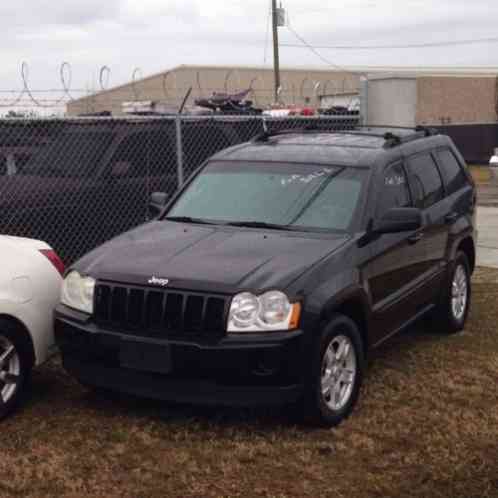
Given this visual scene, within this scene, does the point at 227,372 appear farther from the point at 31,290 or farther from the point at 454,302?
the point at 454,302

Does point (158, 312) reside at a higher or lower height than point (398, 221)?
lower

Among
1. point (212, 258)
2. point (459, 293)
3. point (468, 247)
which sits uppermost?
point (212, 258)

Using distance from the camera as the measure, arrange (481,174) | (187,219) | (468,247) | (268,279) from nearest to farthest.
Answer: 1. (268,279)
2. (187,219)
3. (468,247)
4. (481,174)

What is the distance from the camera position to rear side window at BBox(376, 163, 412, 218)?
617 cm

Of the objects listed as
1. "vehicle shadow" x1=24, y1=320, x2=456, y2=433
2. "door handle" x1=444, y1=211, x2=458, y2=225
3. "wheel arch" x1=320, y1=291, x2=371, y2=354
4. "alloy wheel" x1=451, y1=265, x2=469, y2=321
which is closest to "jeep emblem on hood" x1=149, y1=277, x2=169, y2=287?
"vehicle shadow" x1=24, y1=320, x2=456, y2=433

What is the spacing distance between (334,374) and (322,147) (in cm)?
196

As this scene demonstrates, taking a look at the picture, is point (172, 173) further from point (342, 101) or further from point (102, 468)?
point (342, 101)

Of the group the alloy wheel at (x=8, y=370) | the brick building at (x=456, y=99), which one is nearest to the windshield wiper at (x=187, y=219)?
the alloy wheel at (x=8, y=370)

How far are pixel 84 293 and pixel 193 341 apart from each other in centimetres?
84

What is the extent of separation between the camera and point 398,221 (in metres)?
5.81

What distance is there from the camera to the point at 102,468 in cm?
471

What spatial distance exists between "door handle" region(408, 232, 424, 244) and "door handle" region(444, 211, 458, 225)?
597 mm

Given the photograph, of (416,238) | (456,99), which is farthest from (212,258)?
(456,99)

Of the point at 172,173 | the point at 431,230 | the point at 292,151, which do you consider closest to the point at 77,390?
the point at 292,151
